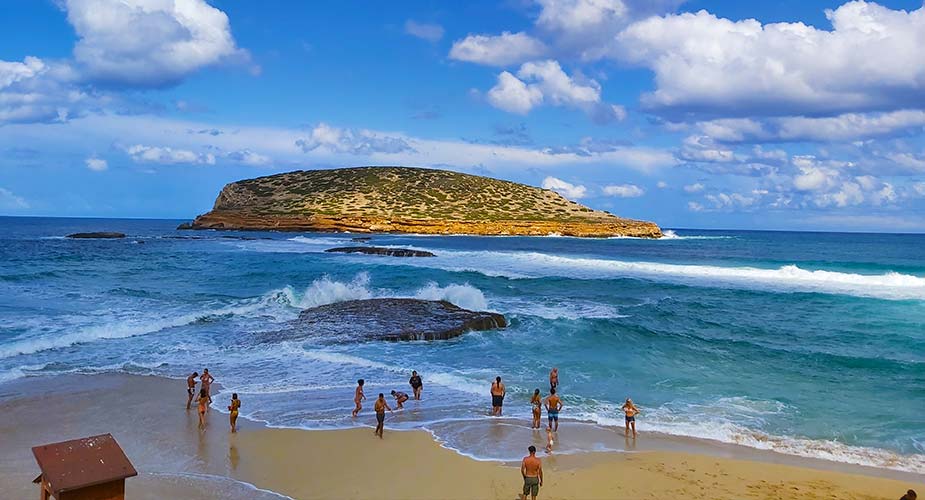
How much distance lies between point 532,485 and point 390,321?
16285 millimetres

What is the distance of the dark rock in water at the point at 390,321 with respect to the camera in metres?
23.8

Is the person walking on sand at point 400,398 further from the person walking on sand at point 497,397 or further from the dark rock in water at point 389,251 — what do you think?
the dark rock in water at point 389,251

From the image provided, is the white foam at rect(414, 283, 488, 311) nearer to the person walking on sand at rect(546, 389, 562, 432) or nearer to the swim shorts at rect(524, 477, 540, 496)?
Result: the person walking on sand at rect(546, 389, 562, 432)

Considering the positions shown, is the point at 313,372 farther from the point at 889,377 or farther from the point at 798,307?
the point at 798,307

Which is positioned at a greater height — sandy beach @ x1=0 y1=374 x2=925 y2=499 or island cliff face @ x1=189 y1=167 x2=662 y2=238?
island cliff face @ x1=189 y1=167 x2=662 y2=238

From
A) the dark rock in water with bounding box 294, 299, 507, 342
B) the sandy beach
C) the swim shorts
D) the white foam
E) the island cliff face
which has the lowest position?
the sandy beach

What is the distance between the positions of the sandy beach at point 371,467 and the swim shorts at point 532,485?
414 mm

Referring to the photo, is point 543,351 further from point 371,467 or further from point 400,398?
point 371,467

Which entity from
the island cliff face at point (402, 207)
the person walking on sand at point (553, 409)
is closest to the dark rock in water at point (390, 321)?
the person walking on sand at point (553, 409)

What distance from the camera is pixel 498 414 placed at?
15.1 metres

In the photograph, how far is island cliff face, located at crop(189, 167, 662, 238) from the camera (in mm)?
100875

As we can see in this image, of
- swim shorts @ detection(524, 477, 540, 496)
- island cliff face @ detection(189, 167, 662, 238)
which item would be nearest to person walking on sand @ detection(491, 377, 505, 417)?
swim shorts @ detection(524, 477, 540, 496)

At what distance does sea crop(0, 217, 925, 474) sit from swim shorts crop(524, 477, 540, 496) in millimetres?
2037

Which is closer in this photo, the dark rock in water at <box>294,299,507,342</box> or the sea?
the sea
